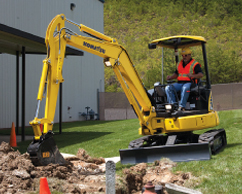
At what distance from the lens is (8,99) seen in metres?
22.0

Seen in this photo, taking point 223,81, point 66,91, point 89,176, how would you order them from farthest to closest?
1. point 223,81
2. point 66,91
3. point 89,176

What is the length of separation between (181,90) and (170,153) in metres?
1.71

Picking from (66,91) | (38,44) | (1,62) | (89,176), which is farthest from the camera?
(66,91)

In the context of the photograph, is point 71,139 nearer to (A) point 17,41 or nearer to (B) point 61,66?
(A) point 17,41

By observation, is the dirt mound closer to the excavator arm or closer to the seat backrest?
the excavator arm

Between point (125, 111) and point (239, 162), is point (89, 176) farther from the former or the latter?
point (125, 111)

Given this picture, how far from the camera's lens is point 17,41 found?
591 inches

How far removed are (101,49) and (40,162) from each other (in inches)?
120

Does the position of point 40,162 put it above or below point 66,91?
below

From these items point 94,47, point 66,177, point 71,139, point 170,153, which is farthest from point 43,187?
point 71,139

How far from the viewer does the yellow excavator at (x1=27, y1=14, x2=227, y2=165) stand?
7.39m

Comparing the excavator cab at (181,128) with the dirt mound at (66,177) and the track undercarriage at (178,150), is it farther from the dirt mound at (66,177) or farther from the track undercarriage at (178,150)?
the dirt mound at (66,177)

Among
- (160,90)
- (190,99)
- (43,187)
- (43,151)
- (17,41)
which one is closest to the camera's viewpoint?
(43,187)

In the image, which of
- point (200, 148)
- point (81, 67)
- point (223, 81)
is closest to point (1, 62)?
point (81, 67)
